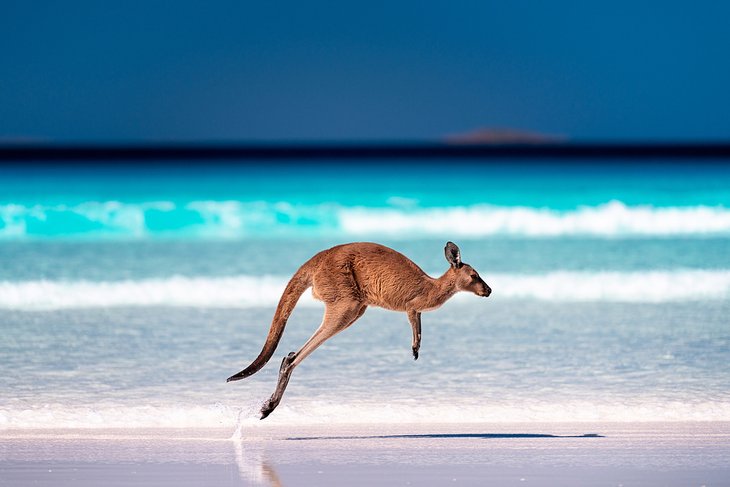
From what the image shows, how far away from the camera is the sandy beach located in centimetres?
373

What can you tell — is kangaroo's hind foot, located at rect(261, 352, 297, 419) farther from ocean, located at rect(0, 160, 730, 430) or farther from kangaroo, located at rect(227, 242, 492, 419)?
ocean, located at rect(0, 160, 730, 430)

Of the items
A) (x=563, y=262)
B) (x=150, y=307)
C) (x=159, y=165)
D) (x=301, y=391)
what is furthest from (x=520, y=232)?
(x=159, y=165)

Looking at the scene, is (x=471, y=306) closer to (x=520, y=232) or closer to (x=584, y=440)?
(x=584, y=440)

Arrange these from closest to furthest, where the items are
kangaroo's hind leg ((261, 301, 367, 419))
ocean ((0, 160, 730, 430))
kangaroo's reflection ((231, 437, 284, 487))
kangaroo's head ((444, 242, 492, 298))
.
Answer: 1. kangaroo's head ((444, 242, 492, 298))
2. kangaroo's hind leg ((261, 301, 367, 419))
3. kangaroo's reflection ((231, 437, 284, 487))
4. ocean ((0, 160, 730, 430))

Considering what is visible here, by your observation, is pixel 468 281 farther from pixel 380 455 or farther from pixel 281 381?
pixel 380 455

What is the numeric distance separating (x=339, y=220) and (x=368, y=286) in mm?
14523

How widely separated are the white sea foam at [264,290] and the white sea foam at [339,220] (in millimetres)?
5278

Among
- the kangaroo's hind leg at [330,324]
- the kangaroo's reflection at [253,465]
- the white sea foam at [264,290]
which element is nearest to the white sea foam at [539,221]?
the white sea foam at [264,290]

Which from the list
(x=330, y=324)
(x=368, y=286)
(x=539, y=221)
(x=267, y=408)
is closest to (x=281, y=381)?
(x=267, y=408)

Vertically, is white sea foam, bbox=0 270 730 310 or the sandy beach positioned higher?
white sea foam, bbox=0 270 730 310

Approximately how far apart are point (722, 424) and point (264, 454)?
1.75 m

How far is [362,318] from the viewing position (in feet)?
24.5

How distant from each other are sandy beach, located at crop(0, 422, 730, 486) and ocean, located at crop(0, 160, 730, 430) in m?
0.19

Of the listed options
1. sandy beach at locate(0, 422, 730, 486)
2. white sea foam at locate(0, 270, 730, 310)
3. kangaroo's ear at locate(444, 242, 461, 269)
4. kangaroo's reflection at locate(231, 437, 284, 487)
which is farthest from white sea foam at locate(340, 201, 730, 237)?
kangaroo's ear at locate(444, 242, 461, 269)
